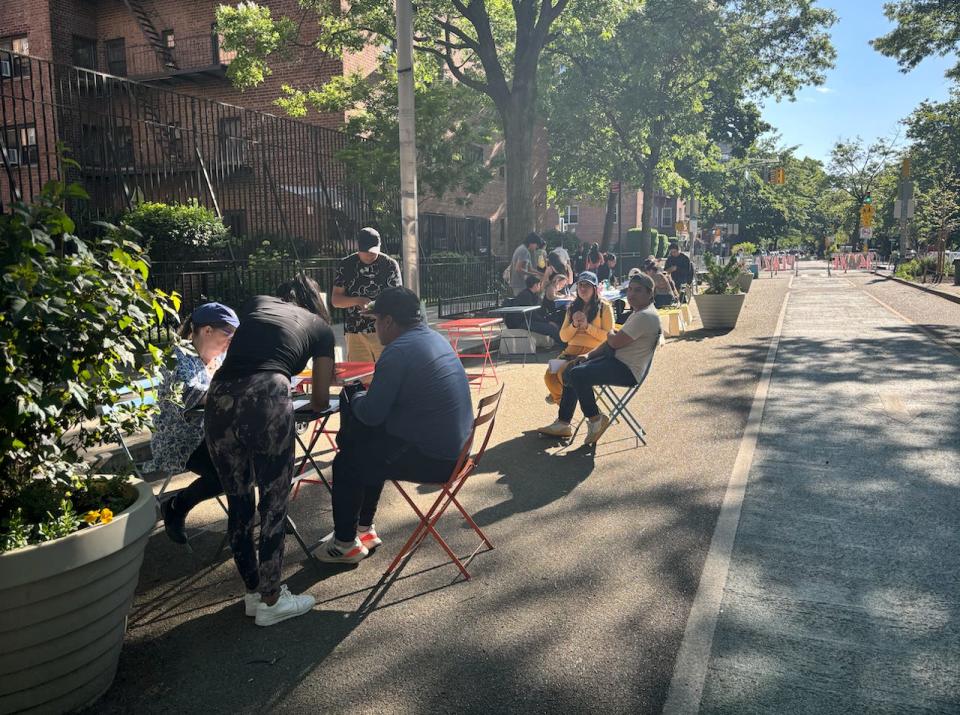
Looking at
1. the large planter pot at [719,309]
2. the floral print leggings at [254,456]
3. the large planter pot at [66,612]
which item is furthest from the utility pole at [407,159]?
the large planter pot at [719,309]

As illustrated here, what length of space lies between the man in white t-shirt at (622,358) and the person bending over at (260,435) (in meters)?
3.58

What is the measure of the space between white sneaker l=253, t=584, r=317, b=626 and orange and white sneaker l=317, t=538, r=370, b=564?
0.55 metres

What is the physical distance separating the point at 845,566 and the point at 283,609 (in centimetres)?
310

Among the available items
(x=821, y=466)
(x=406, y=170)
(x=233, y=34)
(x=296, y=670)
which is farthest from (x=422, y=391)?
(x=233, y=34)

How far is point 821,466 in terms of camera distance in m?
6.30

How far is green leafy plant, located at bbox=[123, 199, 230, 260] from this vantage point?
43.6ft

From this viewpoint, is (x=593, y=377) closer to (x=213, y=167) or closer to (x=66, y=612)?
(x=66, y=612)

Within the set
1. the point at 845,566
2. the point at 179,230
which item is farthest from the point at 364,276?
the point at 179,230

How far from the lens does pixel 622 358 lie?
277 inches

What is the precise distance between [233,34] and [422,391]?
57.2ft

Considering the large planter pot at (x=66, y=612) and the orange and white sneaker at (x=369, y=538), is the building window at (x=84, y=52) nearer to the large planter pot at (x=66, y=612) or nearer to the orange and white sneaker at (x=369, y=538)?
the orange and white sneaker at (x=369, y=538)

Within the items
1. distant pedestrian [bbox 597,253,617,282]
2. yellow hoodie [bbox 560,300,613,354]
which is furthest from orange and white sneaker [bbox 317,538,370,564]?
distant pedestrian [bbox 597,253,617,282]

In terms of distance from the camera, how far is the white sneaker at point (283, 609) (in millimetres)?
3773

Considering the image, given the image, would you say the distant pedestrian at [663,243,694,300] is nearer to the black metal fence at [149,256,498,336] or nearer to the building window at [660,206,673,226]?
the black metal fence at [149,256,498,336]
